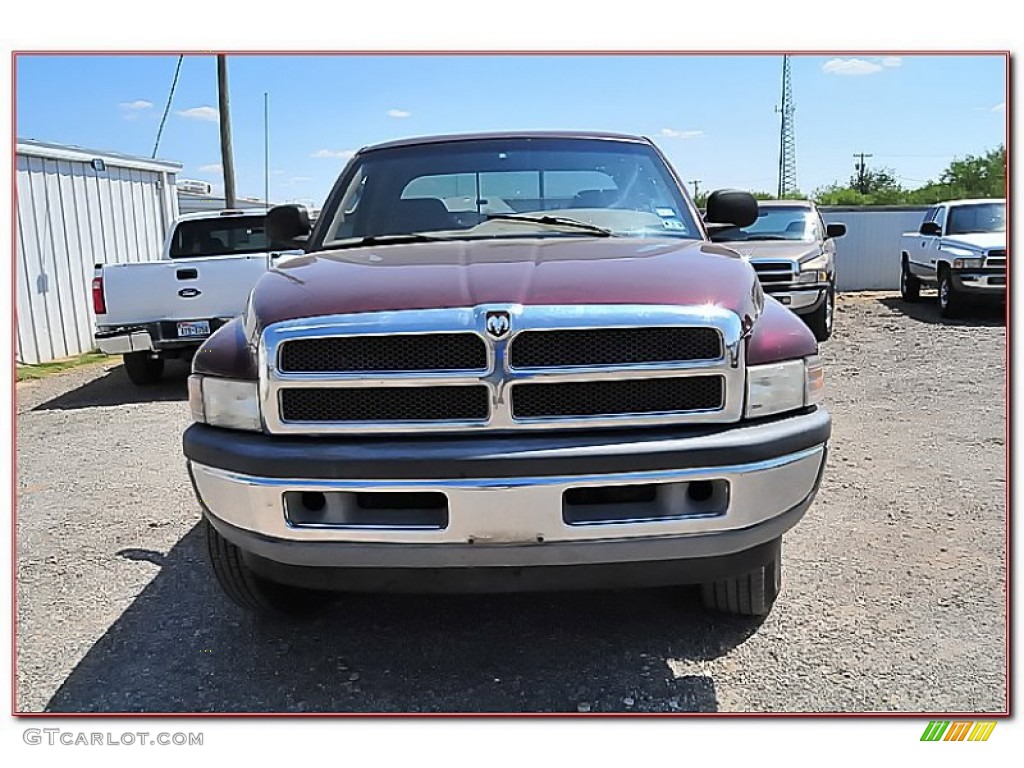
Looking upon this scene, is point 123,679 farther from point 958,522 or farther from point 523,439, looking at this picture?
point 958,522

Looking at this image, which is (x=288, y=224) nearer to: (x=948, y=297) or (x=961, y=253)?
(x=961, y=253)

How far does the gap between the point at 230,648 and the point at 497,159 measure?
223 centimetres

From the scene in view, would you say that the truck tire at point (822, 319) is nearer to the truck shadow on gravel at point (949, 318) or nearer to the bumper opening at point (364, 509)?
the truck shadow on gravel at point (949, 318)

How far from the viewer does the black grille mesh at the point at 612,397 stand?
2355 millimetres

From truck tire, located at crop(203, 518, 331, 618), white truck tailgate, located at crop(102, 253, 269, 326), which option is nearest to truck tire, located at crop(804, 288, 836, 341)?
white truck tailgate, located at crop(102, 253, 269, 326)

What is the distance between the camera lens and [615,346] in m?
2.35

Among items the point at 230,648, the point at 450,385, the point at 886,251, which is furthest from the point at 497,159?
the point at 886,251

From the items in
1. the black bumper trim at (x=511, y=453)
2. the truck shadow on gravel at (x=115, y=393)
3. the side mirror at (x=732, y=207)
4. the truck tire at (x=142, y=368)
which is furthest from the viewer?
the truck tire at (x=142, y=368)

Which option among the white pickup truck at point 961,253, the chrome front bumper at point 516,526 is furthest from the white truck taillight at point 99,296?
the white pickup truck at point 961,253

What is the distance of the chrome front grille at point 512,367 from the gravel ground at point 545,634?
916mm

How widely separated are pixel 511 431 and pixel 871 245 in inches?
717

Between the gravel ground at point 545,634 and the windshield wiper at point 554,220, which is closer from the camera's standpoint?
the gravel ground at point 545,634

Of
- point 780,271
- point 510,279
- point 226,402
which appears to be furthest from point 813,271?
point 226,402

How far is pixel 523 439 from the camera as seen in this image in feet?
7.68
